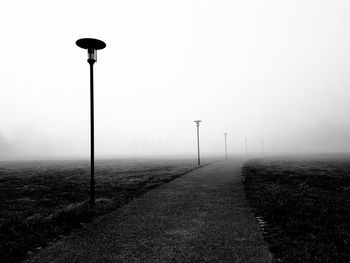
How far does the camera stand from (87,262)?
16.4 feet

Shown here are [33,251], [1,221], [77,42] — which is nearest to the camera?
[33,251]

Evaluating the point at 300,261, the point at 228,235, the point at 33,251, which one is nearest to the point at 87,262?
the point at 33,251

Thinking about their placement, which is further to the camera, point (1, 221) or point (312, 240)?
point (1, 221)

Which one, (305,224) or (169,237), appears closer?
(169,237)

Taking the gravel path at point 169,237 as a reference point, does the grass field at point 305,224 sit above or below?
below

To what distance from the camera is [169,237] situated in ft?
20.9

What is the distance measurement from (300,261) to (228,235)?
1.85 m

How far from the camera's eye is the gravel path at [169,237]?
5211mm

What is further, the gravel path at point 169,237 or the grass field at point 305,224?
the grass field at point 305,224

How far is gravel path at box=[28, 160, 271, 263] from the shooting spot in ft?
17.1

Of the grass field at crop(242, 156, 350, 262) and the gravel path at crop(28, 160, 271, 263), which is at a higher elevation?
the gravel path at crop(28, 160, 271, 263)

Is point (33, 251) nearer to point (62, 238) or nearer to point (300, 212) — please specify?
point (62, 238)

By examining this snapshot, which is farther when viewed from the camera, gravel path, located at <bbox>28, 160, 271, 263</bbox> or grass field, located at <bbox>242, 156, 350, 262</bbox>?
grass field, located at <bbox>242, 156, 350, 262</bbox>

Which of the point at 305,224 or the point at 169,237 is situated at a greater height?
the point at 169,237
